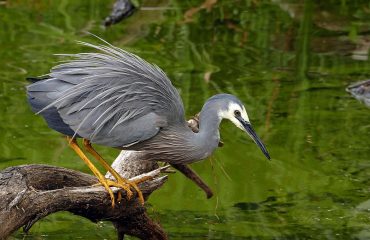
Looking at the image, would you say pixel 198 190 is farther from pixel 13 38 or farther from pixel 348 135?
pixel 13 38

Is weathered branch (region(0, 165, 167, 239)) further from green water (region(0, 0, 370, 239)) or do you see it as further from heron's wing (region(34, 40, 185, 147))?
green water (region(0, 0, 370, 239))

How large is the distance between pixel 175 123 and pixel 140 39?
4.37 m

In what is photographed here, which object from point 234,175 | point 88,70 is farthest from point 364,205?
point 88,70

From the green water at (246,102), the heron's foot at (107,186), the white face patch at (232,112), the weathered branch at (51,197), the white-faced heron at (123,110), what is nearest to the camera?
the weathered branch at (51,197)

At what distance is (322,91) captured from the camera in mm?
9000

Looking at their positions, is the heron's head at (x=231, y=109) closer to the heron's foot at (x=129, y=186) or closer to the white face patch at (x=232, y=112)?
the white face patch at (x=232, y=112)

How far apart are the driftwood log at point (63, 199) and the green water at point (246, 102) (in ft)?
1.92

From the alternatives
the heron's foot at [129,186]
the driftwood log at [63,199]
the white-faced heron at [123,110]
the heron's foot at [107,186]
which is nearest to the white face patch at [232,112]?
the white-faced heron at [123,110]

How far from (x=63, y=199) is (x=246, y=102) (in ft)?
12.0

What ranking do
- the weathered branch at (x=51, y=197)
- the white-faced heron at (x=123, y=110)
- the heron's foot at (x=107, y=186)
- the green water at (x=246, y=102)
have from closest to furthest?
1. the weathered branch at (x=51, y=197)
2. the heron's foot at (x=107, y=186)
3. the white-faced heron at (x=123, y=110)
4. the green water at (x=246, y=102)

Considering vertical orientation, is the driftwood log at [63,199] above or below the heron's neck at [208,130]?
below

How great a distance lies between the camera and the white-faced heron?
5.56 meters

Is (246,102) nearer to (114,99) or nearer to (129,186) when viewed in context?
(114,99)

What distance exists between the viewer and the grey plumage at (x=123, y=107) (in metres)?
5.57
